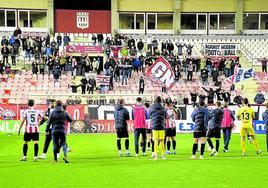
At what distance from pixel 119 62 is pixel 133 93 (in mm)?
4685

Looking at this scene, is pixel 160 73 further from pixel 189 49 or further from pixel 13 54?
pixel 13 54

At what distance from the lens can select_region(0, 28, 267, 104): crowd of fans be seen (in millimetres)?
55062

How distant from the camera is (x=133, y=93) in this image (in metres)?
52.6

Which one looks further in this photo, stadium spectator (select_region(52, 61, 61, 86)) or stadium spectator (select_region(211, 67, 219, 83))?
stadium spectator (select_region(211, 67, 219, 83))

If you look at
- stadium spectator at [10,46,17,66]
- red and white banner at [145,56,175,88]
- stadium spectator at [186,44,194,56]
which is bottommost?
red and white banner at [145,56,175,88]

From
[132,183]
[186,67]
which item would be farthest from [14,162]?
[186,67]

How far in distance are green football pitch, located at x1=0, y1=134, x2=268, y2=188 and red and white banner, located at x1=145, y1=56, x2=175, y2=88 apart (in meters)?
12.2

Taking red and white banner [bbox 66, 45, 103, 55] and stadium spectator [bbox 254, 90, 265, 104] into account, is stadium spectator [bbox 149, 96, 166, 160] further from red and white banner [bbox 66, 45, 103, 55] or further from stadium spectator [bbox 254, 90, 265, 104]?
red and white banner [bbox 66, 45, 103, 55]

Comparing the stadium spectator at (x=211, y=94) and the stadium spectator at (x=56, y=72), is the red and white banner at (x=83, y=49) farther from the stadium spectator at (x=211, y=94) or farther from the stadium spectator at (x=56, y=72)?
the stadium spectator at (x=211, y=94)

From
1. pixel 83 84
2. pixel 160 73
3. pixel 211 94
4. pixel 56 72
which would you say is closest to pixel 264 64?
pixel 211 94

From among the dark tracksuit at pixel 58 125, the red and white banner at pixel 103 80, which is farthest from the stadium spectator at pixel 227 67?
the dark tracksuit at pixel 58 125

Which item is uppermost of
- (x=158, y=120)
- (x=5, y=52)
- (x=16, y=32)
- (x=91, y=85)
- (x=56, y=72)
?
(x=16, y=32)

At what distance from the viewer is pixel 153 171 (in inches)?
811

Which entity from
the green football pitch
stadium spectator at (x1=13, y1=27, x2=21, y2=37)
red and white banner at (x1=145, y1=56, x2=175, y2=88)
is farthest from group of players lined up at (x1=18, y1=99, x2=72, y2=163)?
stadium spectator at (x1=13, y1=27, x2=21, y2=37)
